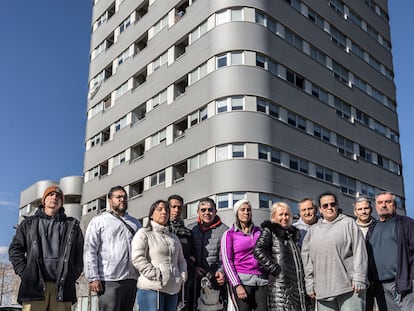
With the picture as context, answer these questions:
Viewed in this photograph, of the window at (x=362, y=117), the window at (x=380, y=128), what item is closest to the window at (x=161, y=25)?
the window at (x=362, y=117)

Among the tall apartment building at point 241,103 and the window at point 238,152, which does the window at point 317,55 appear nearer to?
the tall apartment building at point 241,103

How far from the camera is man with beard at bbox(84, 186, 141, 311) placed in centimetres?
745

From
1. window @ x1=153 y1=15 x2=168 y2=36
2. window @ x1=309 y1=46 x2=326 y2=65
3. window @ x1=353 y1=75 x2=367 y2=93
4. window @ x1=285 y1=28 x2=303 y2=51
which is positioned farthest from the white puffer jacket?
window @ x1=353 y1=75 x2=367 y2=93

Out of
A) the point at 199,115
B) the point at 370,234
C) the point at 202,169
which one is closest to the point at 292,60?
the point at 199,115

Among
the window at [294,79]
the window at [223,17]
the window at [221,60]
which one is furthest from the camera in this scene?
the window at [294,79]

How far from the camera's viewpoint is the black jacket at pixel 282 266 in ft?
24.1

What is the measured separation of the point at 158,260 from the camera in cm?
758

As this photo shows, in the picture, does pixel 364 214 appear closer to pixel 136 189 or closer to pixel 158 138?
pixel 158 138

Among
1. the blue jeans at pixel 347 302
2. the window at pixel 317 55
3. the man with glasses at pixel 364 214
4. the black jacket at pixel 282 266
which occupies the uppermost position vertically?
the window at pixel 317 55

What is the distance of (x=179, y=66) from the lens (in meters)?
37.7

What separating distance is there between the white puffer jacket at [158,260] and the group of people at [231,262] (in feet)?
0.04

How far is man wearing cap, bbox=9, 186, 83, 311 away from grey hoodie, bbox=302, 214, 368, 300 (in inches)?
121

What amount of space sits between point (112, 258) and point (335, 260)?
2.94 meters

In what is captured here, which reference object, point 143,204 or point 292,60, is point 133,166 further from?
point 292,60
